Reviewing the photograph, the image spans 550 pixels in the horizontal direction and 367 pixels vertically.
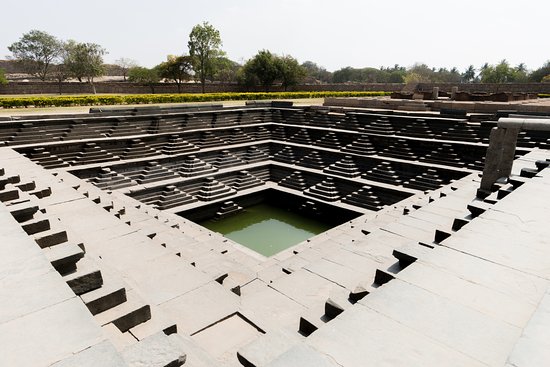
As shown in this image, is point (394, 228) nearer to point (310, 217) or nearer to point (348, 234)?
point (348, 234)

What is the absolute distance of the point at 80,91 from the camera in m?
34.8

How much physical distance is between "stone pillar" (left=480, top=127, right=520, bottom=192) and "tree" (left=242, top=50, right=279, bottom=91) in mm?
33508

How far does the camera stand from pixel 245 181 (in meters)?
14.2

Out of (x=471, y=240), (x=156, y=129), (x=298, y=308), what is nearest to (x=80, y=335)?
(x=298, y=308)

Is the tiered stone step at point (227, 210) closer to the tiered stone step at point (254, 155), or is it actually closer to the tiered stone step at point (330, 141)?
the tiered stone step at point (254, 155)

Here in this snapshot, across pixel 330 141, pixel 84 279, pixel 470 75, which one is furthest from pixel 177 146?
pixel 470 75

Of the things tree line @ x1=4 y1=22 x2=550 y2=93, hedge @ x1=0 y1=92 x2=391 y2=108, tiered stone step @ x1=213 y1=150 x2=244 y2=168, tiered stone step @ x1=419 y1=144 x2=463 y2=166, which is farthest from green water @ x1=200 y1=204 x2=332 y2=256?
tree line @ x1=4 y1=22 x2=550 y2=93

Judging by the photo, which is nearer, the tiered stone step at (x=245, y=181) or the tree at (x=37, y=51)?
the tiered stone step at (x=245, y=181)

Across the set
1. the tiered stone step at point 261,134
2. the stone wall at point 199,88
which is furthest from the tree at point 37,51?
the tiered stone step at point 261,134

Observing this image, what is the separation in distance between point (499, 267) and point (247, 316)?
274cm

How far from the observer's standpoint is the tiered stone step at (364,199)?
39.4 ft

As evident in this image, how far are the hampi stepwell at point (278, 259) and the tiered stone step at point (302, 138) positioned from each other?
3058 mm

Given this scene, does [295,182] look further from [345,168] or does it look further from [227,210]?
[227,210]

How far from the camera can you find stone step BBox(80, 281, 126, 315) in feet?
10.2
